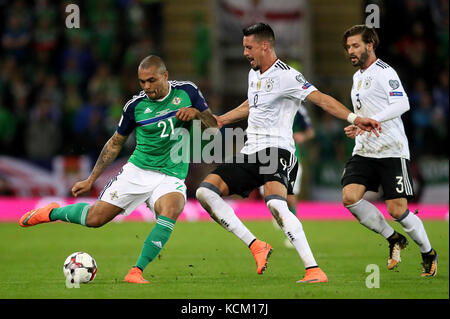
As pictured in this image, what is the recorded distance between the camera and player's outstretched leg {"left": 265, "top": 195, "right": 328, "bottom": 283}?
6895 millimetres

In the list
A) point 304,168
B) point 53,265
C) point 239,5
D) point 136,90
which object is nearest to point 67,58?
point 136,90

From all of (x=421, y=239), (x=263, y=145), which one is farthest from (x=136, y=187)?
(x=421, y=239)

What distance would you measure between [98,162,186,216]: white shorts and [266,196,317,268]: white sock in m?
0.97

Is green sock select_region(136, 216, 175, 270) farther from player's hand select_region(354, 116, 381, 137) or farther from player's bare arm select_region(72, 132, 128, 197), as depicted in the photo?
player's hand select_region(354, 116, 381, 137)

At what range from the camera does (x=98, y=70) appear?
58.4ft

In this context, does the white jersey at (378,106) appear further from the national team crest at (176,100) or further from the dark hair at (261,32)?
the national team crest at (176,100)

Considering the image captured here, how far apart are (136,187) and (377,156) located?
2314 millimetres

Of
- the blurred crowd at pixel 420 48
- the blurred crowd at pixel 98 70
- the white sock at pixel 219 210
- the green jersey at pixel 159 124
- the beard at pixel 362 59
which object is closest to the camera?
the white sock at pixel 219 210

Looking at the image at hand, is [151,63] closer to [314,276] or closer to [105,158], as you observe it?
[105,158]

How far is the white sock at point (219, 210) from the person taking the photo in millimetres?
7234

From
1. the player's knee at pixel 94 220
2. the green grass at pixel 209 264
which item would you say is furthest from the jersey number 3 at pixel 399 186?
the player's knee at pixel 94 220

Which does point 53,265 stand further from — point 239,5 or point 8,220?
point 239,5

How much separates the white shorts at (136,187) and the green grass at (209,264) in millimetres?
706
